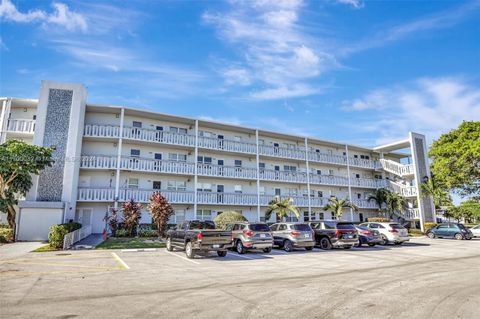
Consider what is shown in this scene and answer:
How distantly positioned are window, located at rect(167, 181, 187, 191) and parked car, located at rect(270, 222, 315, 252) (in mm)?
12833

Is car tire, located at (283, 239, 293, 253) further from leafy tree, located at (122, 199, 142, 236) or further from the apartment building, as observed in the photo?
the apartment building

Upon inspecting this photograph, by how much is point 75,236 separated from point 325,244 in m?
15.1

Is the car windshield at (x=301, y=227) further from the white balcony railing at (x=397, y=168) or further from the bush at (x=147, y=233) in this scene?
the white balcony railing at (x=397, y=168)

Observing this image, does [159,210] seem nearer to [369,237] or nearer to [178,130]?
[178,130]

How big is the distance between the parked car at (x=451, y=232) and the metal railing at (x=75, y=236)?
28.7 metres

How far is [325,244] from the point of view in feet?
60.0

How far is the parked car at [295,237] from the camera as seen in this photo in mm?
16781

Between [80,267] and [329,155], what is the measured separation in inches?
1151

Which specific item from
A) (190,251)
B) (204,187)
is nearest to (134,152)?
(204,187)

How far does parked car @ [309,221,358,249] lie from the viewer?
17.7m

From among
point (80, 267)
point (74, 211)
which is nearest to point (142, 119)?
point (74, 211)

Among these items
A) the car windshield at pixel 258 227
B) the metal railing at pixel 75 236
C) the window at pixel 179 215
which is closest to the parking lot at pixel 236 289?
the car windshield at pixel 258 227

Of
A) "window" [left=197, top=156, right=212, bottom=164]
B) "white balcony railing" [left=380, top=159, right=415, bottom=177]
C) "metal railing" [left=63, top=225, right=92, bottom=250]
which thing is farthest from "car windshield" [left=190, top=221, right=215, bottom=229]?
"white balcony railing" [left=380, top=159, right=415, bottom=177]

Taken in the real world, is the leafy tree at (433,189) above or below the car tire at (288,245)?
above
